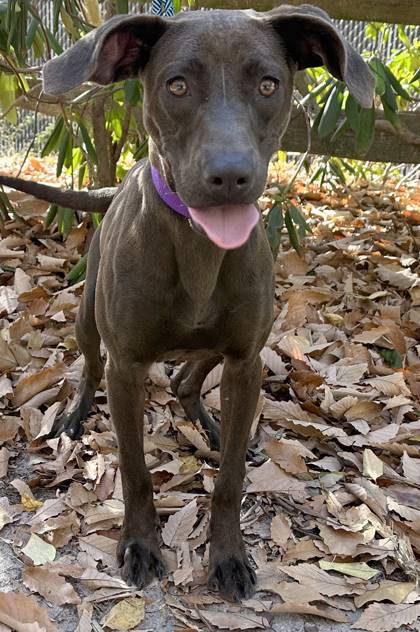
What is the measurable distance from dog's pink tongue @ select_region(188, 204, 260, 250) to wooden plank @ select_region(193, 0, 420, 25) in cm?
267

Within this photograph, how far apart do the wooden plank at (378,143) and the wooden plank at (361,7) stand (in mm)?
795

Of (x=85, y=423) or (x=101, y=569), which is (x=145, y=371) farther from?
(x=85, y=423)

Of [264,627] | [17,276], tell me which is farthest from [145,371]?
[17,276]

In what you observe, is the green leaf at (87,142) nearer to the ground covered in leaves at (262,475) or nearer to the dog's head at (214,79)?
the ground covered in leaves at (262,475)

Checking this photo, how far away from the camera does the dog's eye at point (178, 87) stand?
6.93 feet

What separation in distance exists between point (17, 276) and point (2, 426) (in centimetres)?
151

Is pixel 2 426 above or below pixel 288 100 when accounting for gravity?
below

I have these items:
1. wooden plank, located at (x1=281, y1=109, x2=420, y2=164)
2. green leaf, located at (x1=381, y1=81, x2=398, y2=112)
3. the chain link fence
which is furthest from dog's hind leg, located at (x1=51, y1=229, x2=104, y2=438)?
the chain link fence

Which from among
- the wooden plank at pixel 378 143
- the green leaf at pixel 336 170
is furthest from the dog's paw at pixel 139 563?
the green leaf at pixel 336 170

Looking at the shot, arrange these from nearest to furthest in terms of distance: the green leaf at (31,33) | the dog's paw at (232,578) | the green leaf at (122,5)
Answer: the dog's paw at (232,578), the green leaf at (122,5), the green leaf at (31,33)

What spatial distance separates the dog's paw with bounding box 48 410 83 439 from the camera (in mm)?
3383

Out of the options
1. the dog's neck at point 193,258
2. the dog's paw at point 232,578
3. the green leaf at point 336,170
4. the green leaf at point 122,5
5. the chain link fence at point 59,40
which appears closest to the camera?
the dog's neck at point 193,258

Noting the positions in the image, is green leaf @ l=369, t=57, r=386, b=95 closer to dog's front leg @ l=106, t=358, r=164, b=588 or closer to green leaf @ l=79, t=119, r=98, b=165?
green leaf @ l=79, t=119, r=98, b=165

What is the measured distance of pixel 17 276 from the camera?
15.3 ft
